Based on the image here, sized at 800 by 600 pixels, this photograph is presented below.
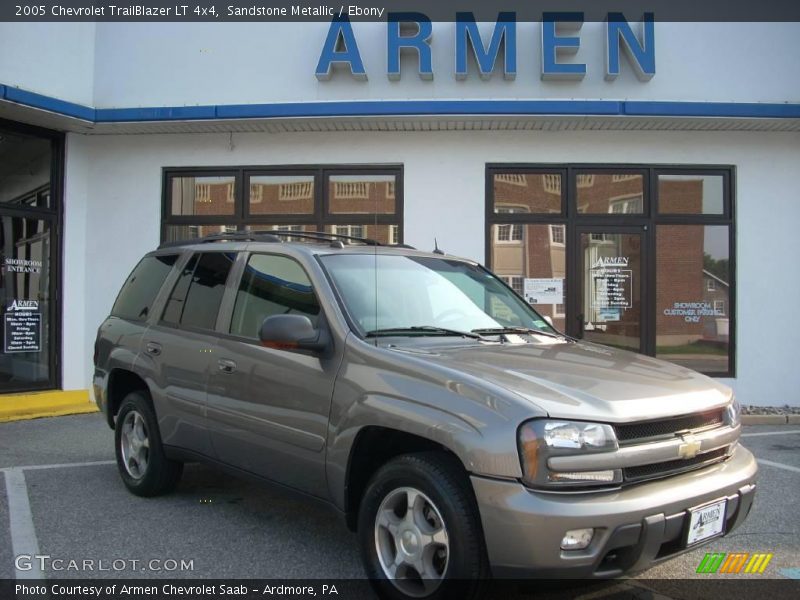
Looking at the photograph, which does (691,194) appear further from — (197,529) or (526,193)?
(197,529)

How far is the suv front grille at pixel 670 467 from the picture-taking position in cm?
272

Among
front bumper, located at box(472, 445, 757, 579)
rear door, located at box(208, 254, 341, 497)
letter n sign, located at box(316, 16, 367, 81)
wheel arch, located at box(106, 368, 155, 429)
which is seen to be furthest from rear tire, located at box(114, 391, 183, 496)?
letter n sign, located at box(316, 16, 367, 81)

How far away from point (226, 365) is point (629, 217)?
271 inches

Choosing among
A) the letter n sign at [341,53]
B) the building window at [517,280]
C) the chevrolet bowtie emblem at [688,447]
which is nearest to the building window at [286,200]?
the letter n sign at [341,53]

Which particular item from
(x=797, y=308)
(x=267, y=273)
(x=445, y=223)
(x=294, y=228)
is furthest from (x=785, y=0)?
(x=267, y=273)

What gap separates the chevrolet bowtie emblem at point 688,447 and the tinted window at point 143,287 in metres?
3.76

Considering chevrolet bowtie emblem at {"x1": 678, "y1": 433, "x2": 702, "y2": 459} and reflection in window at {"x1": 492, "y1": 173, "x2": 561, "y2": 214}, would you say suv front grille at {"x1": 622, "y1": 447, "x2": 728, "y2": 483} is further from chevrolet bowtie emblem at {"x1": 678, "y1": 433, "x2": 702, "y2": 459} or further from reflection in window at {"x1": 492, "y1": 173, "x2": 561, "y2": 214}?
reflection in window at {"x1": 492, "y1": 173, "x2": 561, "y2": 214}

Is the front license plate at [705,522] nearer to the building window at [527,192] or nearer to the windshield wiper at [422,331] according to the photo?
the windshield wiper at [422,331]

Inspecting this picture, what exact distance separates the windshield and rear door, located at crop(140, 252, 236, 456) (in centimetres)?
100

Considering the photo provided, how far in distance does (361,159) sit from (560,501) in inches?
287

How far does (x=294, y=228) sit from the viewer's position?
369 inches

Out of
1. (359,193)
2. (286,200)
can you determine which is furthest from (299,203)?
(359,193)

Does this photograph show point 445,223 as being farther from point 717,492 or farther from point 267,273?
point 717,492

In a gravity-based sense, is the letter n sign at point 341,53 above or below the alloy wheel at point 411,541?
above
